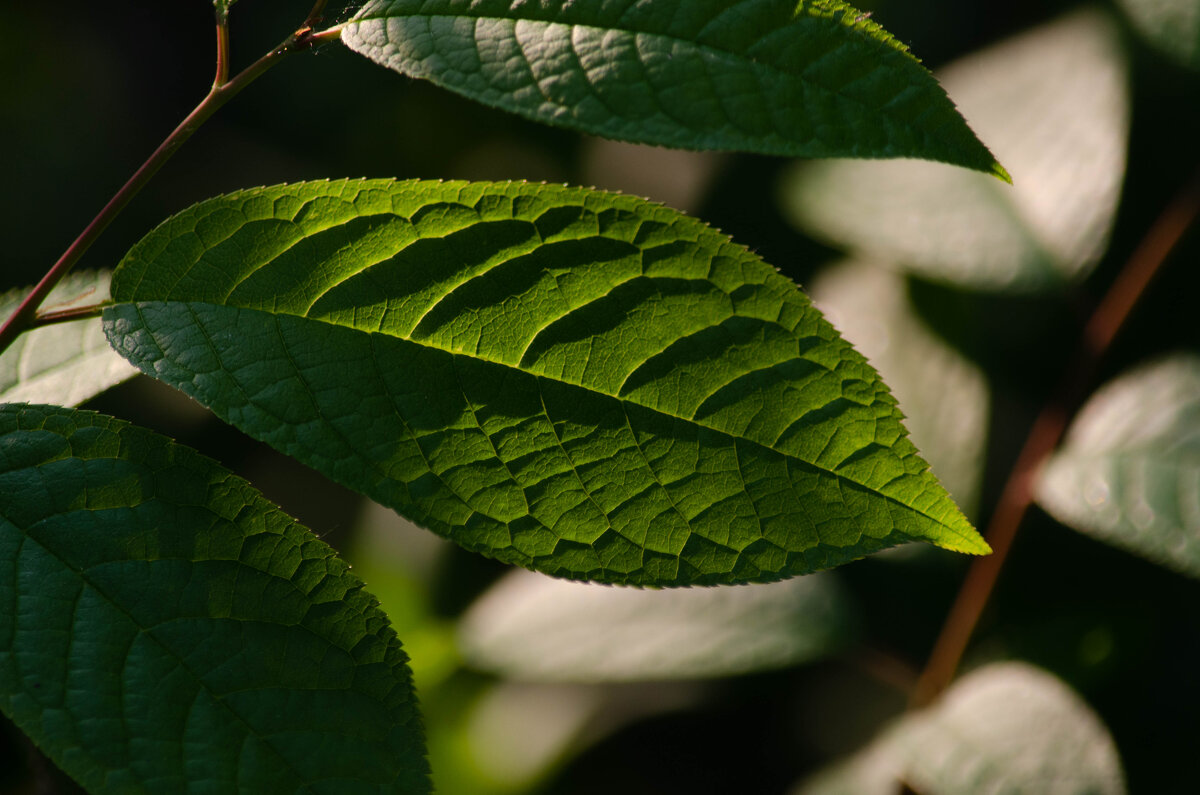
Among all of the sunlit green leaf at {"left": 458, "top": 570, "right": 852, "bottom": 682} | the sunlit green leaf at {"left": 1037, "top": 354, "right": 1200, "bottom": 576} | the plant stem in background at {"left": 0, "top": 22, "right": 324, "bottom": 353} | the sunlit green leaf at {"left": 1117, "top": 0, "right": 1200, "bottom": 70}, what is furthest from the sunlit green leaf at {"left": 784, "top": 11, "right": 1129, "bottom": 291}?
the plant stem in background at {"left": 0, "top": 22, "right": 324, "bottom": 353}

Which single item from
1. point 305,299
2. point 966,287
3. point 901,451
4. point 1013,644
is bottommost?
point 1013,644

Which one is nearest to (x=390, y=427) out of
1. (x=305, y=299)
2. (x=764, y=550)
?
(x=305, y=299)

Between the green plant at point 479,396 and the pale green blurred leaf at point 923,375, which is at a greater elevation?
the green plant at point 479,396

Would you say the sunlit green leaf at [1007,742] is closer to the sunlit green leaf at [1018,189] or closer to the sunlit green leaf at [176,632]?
the sunlit green leaf at [1018,189]

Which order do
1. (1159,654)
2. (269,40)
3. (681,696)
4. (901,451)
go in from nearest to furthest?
(901,451) < (1159,654) < (681,696) < (269,40)

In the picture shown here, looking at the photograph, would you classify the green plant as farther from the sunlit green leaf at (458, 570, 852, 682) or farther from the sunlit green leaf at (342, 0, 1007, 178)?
the sunlit green leaf at (458, 570, 852, 682)

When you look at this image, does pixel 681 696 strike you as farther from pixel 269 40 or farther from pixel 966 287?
pixel 269 40

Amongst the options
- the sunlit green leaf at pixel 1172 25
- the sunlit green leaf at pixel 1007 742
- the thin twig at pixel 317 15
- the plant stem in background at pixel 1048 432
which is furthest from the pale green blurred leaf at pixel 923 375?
the thin twig at pixel 317 15

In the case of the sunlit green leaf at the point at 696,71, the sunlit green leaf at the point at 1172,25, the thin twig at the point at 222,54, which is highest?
the thin twig at the point at 222,54
